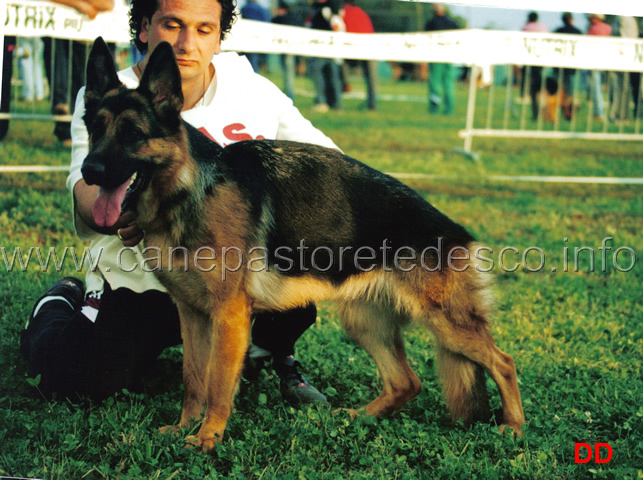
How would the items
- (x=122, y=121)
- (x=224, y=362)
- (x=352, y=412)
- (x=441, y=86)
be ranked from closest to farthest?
1. (x=122, y=121)
2. (x=224, y=362)
3. (x=352, y=412)
4. (x=441, y=86)

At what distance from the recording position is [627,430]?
279 centimetres

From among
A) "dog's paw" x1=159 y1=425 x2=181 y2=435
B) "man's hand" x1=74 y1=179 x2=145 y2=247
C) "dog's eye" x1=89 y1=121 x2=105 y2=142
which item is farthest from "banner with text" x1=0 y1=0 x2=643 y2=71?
"dog's paw" x1=159 y1=425 x2=181 y2=435

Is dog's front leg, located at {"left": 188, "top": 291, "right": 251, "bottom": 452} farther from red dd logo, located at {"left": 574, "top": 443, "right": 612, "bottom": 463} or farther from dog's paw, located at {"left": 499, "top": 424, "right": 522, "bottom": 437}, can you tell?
red dd logo, located at {"left": 574, "top": 443, "right": 612, "bottom": 463}

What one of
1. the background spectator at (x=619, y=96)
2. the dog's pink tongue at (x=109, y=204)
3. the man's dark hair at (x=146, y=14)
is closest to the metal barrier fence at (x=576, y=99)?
the background spectator at (x=619, y=96)

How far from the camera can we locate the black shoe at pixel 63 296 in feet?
10.7

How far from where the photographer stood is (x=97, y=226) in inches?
101

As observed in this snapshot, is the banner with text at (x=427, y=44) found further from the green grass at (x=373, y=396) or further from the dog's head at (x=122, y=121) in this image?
the dog's head at (x=122, y=121)

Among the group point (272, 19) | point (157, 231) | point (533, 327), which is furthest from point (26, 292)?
point (272, 19)

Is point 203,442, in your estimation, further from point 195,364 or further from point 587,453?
point 587,453

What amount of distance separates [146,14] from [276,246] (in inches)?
45.0

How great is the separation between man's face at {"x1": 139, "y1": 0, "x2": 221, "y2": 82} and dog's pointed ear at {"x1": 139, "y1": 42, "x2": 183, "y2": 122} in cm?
49

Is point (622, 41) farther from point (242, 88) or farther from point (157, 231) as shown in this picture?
point (157, 231)

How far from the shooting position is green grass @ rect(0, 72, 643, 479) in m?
2.44

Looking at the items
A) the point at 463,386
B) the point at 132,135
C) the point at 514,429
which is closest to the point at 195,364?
the point at 132,135
